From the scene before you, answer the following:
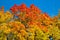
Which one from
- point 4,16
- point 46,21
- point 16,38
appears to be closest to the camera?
point 16,38

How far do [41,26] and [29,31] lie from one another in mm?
1678

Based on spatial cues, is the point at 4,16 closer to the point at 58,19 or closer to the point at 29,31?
the point at 29,31

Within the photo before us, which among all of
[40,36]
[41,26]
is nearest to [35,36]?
[40,36]

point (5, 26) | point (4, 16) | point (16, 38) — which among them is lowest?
point (16, 38)

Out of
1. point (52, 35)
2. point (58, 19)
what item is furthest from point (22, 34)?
point (58, 19)

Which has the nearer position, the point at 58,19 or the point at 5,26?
the point at 5,26

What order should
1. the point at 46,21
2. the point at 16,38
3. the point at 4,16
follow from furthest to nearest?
the point at 46,21 < the point at 4,16 < the point at 16,38

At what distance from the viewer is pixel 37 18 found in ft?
64.3

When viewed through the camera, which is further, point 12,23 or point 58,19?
point 58,19

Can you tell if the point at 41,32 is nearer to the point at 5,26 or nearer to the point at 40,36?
the point at 40,36

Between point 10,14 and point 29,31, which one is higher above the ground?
point 10,14

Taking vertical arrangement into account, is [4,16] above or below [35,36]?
above

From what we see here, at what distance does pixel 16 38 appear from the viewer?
651 inches

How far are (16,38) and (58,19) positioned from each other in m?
5.77
